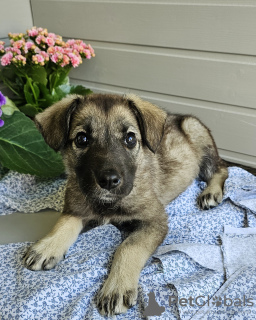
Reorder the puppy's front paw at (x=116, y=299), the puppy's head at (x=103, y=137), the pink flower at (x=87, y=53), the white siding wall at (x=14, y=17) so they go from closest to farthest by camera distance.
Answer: the puppy's front paw at (x=116, y=299)
the puppy's head at (x=103, y=137)
the pink flower at (x=87, y=53)
the white siding wall at (x=14, y=17)

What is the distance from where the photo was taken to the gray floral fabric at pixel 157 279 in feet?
6.39

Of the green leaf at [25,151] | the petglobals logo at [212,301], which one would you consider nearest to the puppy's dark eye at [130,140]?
the petglobals logo at [212,301]

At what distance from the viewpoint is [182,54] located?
3.56 m

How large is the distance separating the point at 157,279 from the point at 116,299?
326mm

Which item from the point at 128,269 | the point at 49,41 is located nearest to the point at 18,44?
the point at 49,41

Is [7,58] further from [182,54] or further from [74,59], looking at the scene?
[182,54]

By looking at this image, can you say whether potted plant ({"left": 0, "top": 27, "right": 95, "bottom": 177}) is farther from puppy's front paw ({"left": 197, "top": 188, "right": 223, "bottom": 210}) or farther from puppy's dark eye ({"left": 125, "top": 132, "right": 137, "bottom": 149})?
puppy's front paw ({"left": 197, "top": 188, "right": 223, "bottom": 210})

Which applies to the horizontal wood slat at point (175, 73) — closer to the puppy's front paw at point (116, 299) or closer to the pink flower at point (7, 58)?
the pink flower at point (7, 58)

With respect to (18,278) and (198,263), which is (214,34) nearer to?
(198,263)

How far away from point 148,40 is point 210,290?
2.45m

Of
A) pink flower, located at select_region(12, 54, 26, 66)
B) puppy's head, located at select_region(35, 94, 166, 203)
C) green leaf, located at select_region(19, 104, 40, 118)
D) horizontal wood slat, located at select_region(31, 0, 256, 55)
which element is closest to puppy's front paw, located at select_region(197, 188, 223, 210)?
puppy's head, located at select_region(35, 94, 166, 203)

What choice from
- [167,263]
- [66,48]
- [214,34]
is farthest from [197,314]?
[66,48]

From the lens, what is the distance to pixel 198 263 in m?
2.27

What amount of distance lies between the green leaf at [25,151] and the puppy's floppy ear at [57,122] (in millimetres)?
636
